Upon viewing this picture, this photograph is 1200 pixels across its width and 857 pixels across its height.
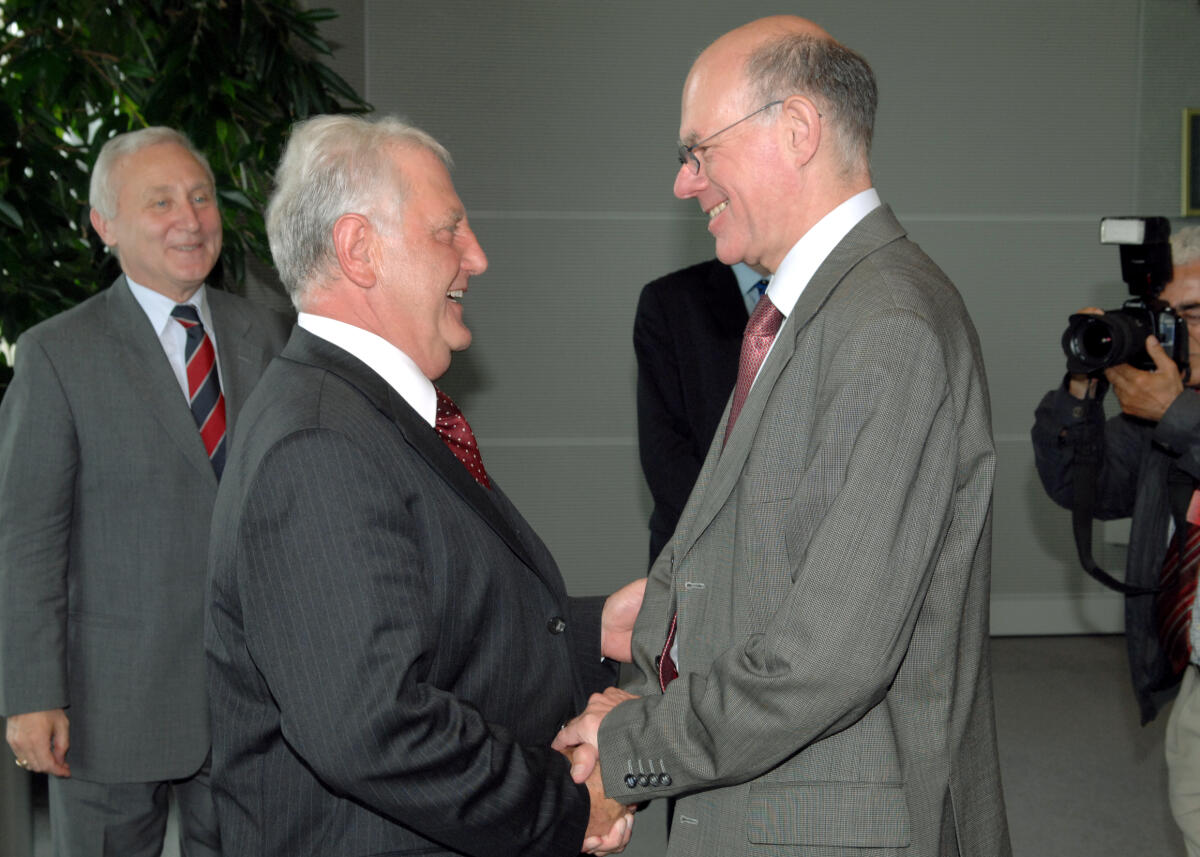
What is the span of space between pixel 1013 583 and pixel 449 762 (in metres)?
4.65

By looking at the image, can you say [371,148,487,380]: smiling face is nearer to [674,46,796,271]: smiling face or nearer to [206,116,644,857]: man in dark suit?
[206,116,644,857]: man in dark suit

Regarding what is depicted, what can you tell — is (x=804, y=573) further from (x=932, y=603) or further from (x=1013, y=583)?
(x=1013, y=583)

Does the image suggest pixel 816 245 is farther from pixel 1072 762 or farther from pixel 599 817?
pixel 1072 762

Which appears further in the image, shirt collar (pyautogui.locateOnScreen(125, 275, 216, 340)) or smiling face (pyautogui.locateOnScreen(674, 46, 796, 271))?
shirt collar (pyautogui.locateOnScreen(125, 275, 216, 340))

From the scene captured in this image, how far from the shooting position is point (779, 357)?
130 centimetres

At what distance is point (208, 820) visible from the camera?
225cm

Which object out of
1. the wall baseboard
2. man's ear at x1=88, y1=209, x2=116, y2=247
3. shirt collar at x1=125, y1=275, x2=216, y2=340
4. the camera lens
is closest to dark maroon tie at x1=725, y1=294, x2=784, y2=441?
the camera lens

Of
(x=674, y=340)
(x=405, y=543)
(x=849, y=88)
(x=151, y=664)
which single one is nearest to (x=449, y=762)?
(x=405, y=543)

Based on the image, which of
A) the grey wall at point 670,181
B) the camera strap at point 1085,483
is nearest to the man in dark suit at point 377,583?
the camera strap at point 1085,483

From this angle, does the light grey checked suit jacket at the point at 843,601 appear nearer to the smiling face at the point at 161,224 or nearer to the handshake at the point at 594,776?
the handshake at the point at 594,776

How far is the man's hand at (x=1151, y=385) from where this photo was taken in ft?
7.53

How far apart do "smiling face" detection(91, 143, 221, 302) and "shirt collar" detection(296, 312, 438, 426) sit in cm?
103

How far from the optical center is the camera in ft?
7.59

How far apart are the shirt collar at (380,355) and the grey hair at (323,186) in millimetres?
63
